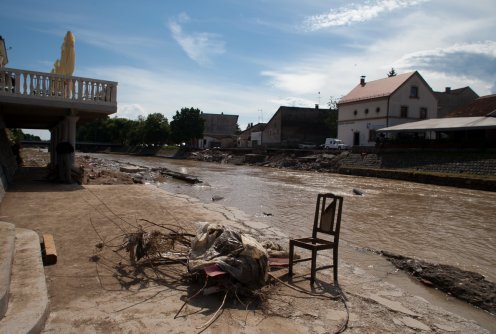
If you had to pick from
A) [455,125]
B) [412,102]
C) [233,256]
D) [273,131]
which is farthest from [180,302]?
[273,131]

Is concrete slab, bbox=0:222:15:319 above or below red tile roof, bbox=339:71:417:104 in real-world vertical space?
below

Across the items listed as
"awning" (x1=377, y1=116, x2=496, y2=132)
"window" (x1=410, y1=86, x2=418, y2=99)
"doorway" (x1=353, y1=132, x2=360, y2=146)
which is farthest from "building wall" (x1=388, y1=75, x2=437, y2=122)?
"awning" (x1=377, y1=116, x2=496, y2=132)

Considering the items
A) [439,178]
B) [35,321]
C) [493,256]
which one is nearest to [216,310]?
[35,321]

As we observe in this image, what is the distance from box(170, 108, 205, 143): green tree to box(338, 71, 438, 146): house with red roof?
30.1 meters

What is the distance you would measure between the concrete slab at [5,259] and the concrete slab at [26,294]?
109 mm

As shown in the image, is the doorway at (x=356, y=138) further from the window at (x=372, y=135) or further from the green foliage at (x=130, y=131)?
the green foliage at (x=130, y=131)

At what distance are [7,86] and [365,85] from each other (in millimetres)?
46324

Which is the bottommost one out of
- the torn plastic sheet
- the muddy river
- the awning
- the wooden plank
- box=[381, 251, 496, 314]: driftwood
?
the muddy river

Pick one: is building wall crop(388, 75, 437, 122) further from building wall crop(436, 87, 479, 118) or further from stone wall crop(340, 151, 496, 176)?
stone wall crop(340, 151, 496, 176)

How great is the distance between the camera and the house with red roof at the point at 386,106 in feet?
146

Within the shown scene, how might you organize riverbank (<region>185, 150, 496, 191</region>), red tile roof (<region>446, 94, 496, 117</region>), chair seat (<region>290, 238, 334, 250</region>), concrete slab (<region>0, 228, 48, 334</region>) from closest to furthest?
concrete slab (<region>0, 228, 48, 334</region>) → chair seat (<region>290, 238, 334, 250</region>) → riverbank (<region>185, 150, 496, 191</region>) → red tile roof (<region>446, 94, 496, 117</region>)

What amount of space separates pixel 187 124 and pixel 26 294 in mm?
68116

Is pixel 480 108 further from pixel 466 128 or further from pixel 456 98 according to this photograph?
pixel 456 98

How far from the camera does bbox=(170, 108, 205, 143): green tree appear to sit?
70938 mm
